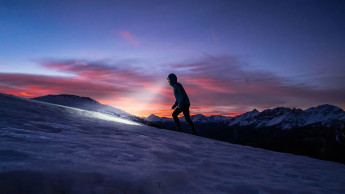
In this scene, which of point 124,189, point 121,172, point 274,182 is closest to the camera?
point 124,189

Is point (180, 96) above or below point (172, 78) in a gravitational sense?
below

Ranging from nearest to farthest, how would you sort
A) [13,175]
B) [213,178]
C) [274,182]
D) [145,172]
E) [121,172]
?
[13,175]
[121,172]
[145,172]
[213,178]
[274,182]

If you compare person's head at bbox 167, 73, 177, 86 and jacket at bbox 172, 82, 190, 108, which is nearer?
jacket at bbox 172, 82, 190, 108

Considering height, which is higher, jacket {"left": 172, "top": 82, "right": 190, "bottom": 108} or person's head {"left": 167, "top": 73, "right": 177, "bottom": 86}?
person's head {"left": 167, "top": 73, "right": 177, "bottom": 86}

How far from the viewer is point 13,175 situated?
1.59 meters

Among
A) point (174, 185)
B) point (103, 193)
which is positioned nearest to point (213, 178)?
point (174, 185)

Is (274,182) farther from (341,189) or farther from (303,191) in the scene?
(341,189)

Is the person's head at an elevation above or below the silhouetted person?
above

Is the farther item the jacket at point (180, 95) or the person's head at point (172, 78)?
the person's head at point (172, 78)

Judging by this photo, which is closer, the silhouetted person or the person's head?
the silhouetted person

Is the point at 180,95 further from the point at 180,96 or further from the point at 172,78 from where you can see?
the point at 172,78

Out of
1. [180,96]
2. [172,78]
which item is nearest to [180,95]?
[180,96]

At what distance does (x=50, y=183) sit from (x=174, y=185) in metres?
1.21

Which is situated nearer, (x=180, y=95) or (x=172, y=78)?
(x=180, y=95)
